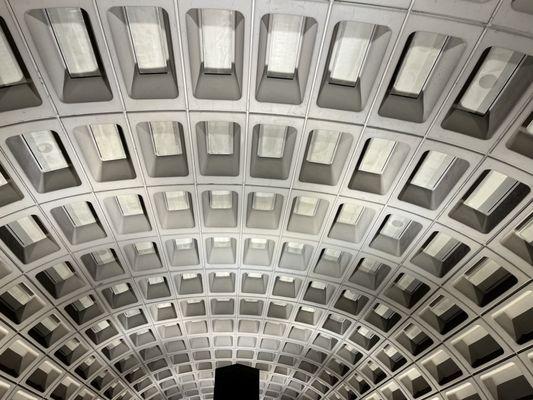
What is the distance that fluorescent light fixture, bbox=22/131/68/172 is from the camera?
9820 millimetres

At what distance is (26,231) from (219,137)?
271 inches

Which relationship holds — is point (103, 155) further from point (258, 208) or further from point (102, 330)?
point (102, 330)

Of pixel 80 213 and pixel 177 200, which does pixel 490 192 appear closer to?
pixel 177 200

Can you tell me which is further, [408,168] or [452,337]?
[452,337]

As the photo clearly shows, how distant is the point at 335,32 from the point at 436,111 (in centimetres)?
284

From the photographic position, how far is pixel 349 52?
8.42 m

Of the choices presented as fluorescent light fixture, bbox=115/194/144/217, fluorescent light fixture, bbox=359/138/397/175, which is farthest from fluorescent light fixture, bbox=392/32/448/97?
fluorescent light fixture, bbox=115/194/144/217

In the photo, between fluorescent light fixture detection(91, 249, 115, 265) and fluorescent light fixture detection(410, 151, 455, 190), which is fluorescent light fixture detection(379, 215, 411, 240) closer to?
fluorescent light fixture detection(410, 151, 455, 190)

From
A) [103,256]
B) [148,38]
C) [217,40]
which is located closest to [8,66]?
[148,38]

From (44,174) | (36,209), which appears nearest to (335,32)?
(44,174)

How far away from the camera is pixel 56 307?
14.3 meters

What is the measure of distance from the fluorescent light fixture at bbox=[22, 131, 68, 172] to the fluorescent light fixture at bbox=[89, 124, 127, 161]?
3.13ft

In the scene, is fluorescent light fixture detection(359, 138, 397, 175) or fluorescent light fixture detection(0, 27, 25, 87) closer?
fluorescent light fixture detection(0, 27, 25, 87)

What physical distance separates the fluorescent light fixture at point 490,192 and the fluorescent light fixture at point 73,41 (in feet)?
32.1
